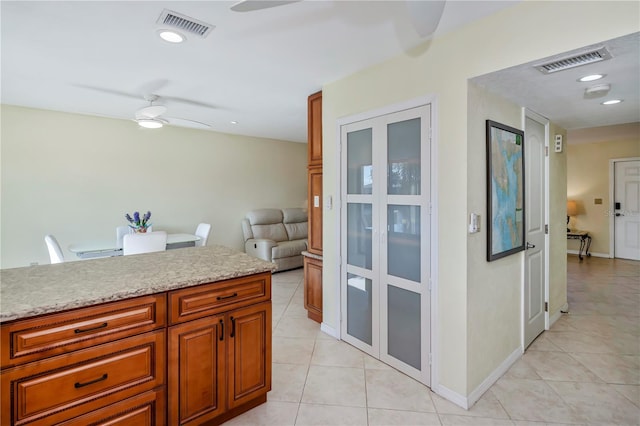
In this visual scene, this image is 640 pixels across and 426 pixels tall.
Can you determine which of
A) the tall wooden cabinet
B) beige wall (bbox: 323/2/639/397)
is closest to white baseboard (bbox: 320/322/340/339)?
the tall wooden cabinet

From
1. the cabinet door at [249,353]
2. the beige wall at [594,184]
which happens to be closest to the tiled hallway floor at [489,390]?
the cabinet door at [249,353]

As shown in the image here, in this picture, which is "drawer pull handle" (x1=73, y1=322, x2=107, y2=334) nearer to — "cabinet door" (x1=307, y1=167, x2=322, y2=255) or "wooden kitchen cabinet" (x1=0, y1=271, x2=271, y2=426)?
"wooden kitchen cabinet" (x1=0, y1=271, x2=271, y2=426)

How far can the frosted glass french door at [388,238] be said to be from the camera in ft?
7.75

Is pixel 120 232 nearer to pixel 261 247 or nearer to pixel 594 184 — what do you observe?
pixel 261 247

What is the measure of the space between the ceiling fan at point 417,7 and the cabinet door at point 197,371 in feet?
5.24

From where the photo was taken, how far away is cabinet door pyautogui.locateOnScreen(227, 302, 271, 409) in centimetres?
189

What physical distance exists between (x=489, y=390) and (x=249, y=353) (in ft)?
5.84

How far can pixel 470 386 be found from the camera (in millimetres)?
2127

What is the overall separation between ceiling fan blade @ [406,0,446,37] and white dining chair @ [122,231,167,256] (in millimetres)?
3241

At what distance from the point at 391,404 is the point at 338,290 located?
1.15 meters

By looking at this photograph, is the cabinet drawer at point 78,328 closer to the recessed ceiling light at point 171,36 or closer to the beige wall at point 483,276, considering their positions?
the recessed ceiling light at point 171,36

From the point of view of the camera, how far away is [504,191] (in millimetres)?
2432

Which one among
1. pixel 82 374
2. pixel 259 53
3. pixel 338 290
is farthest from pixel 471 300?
pixel 259 53

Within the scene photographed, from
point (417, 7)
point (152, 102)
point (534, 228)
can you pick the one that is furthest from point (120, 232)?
point (534, 228)
